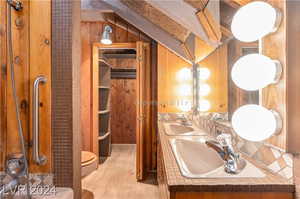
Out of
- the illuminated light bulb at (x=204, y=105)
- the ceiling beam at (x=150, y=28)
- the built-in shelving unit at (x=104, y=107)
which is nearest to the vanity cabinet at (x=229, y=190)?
the illuminated light bulb at (x=204, y=105)

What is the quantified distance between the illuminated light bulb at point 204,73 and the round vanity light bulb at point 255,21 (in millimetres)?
1103

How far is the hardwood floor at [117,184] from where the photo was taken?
2257 millimetres

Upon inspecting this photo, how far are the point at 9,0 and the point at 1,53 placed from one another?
0.82ft

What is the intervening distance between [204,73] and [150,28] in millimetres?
1003

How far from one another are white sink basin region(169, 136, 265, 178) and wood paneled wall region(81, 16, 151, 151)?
6.45 feet

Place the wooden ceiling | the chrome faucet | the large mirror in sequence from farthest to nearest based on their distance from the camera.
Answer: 1. the wooden ceiling
2. the large mirror
3. the chrome faucet

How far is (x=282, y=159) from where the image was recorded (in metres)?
0.78

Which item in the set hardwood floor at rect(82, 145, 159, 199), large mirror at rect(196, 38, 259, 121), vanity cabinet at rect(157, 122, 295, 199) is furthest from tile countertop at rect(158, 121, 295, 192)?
hardwood floor at rect(82, 145, 159, 199)

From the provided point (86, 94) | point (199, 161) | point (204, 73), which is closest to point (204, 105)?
point (204, 73)

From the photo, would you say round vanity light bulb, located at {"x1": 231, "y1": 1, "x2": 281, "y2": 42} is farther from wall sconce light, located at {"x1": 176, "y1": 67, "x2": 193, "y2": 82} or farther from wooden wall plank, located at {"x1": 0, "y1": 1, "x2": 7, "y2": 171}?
wall sconce light, located at {"x1": 176, "y1": 67, "x2": 193, "y2": 82}

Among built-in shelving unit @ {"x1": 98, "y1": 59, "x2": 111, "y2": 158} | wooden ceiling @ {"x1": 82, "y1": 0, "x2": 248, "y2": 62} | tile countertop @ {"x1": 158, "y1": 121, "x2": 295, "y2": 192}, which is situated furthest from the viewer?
built-in shelving unit @ {"x1": 98, "y1": 59, "x2": 111, "y2": 158}

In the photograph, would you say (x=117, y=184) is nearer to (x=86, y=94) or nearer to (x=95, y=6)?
(x=86, y=94)

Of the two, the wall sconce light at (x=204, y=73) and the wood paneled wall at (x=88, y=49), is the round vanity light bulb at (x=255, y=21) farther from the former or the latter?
the wood paneled wall at (x=88, y=49)

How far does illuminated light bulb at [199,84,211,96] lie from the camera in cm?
200
